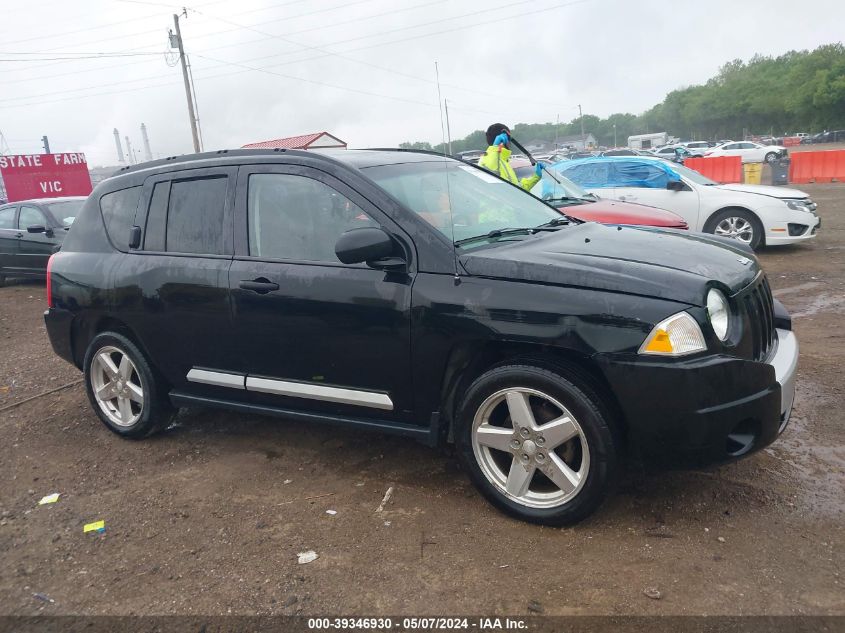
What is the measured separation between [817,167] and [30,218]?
23.1 meters

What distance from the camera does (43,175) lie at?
25172 mm

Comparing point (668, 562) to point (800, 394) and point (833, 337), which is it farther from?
point (833, 337)

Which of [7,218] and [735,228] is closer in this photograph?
[735,228]

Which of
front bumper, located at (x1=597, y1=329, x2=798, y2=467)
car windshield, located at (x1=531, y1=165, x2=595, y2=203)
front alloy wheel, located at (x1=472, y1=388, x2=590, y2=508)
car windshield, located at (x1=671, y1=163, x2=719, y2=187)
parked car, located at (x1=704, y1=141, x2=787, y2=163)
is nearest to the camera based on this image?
front bumper, located at (x1=597, y1=329, x2=798, y2=467)

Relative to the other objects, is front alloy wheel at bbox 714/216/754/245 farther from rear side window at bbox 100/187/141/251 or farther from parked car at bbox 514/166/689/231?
rear side window at bbox 100/187/141/251

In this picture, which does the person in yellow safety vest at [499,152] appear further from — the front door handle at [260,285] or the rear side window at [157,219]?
the front door handle at [260,285]

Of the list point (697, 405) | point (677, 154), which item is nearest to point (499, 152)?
point (697, 405)

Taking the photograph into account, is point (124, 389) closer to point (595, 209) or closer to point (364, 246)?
point (364, 246)

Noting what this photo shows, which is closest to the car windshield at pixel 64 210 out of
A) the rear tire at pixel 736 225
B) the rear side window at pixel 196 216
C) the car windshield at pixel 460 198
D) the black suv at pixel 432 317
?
the black suv at pixel 432 317

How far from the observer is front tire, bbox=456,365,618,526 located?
122 inches

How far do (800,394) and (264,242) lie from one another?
3.64 metres

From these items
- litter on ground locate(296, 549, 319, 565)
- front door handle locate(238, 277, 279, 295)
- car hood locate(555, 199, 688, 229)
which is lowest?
litter on ground locate(296, 549, 319, 565)

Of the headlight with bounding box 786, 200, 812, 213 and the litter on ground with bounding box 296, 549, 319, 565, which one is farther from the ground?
the headlight with bounding box 786, 200, 812, 213

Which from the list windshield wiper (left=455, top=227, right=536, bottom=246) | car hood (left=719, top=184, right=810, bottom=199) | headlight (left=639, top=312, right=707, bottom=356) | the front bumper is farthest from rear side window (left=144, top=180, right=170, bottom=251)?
car hood (left=719, top=184, right=810, bottom=199)
